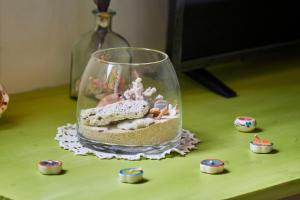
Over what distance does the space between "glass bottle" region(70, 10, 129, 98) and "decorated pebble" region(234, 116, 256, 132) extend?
30 cm

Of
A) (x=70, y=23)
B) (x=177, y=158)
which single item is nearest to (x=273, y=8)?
(x=70, y=23)

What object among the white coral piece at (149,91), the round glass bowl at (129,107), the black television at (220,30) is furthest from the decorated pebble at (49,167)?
the black television at (220,30)

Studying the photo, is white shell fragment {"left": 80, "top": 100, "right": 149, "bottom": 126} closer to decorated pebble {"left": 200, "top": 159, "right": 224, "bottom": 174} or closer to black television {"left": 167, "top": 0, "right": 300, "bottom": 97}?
decorated pebble {"left": 200, "top": 159, "right": 224, "bottom": 174}

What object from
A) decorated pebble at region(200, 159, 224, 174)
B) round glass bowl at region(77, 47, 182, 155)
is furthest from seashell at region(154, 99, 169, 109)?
decorated pebble at region(200, 159, 224, 174)

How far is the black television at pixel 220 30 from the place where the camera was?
173 cm

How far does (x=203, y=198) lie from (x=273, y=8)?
2.48 ft

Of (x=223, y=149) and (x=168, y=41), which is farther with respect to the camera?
(x=168, y=41)

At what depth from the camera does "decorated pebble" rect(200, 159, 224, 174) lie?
→ 1353mm

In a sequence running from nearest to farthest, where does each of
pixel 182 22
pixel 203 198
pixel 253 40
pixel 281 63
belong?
pixel 203 198 < pixel 182 22 < pixel 253 40 < pixel 281 63

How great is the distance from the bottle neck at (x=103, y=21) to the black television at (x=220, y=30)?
136 millimetres

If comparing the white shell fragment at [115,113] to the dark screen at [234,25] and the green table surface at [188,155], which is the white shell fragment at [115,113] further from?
the dark screen at [234,25]

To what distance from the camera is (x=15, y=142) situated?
1473 mm

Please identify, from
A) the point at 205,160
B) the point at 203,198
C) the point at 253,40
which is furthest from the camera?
→ the point at 253,40

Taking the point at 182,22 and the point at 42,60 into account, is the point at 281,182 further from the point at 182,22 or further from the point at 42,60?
the point at 42,60
